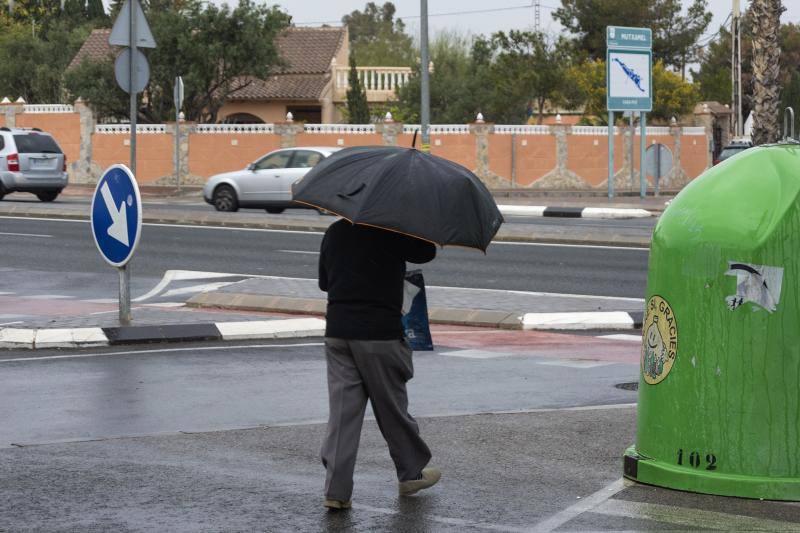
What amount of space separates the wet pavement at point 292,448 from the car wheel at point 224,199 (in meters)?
18.7

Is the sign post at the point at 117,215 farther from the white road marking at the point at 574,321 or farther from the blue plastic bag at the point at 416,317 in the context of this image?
the blue plastic bag at the point at 416,317

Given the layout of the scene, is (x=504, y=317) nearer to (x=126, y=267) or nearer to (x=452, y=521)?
(x=126, y=267)

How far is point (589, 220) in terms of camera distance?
2977 cm

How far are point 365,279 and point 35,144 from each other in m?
26.5

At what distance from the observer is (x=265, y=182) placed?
30.0 metres

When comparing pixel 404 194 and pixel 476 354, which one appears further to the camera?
pixel 476 354

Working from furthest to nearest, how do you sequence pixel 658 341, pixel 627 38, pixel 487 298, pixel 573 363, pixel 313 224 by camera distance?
1. pixel 627 38
2. pixel 313 224
3. pixel 487 298
4. pixel 573 363
5. pixel 658 341

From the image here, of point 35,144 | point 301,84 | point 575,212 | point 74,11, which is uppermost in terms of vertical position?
point 74,11

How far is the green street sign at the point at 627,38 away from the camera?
35375 mm

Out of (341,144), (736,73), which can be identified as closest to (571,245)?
(341,144)

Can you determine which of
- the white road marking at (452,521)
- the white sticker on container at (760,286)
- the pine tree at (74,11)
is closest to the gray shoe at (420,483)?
Result: the white road marking at (452,521)

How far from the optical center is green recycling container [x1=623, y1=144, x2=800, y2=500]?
6.48m

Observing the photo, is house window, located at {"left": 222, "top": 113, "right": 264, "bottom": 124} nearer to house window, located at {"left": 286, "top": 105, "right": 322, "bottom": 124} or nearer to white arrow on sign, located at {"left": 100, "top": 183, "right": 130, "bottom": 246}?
house window, located at {"left": 286, "top": 105, "right": 322, "bottom": 124}

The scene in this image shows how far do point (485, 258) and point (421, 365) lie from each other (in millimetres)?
9820
